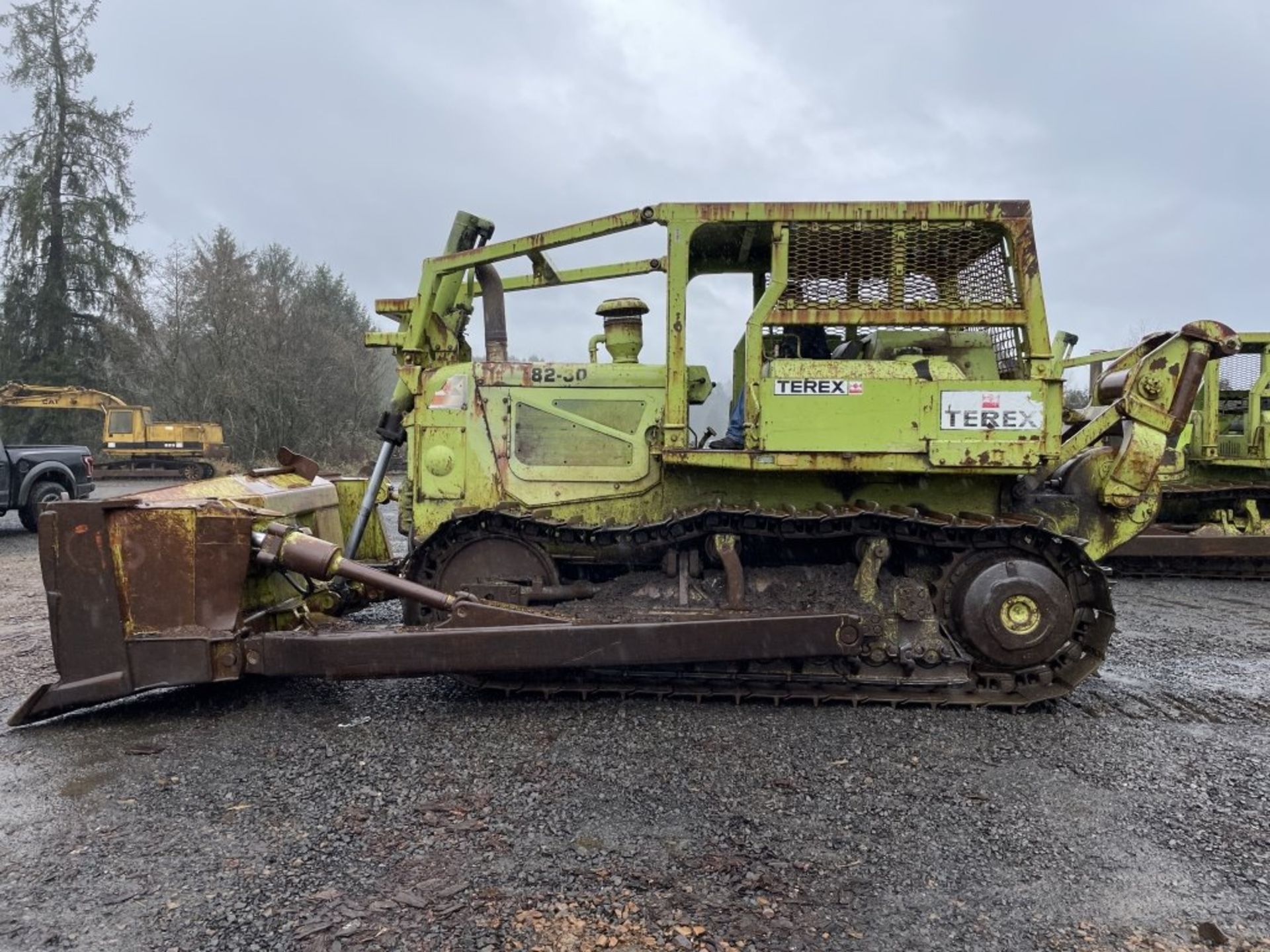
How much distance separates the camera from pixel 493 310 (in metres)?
5.50

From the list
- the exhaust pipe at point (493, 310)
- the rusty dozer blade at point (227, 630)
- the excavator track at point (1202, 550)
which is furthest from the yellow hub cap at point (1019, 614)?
the excavator track at point (1202, 550)

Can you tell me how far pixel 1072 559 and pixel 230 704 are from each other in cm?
465

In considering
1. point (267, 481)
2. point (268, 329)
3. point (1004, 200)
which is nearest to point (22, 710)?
point (267, 481)

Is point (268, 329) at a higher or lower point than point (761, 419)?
higher

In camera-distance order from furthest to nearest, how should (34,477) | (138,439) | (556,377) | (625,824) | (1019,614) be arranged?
1. (138,439)
2. (34,477)
3. (556,377)
4. (1019,614)
5. (625,824)

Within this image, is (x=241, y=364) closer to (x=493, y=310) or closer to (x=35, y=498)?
(x=35, y=498)

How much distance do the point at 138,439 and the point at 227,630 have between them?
2589cm

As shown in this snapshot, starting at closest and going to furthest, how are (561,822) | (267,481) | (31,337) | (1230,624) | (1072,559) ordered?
(561,822) < (1072,559) < (267,481) < (1230,624) < (31,337)

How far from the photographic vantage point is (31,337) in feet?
93.0

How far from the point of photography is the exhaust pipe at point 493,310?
545cm

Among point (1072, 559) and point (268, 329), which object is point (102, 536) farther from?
point (268, 329)

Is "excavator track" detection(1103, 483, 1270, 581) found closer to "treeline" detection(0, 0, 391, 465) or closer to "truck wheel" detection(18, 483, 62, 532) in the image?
"truck wheel" detection(18, 483, 62, 532)

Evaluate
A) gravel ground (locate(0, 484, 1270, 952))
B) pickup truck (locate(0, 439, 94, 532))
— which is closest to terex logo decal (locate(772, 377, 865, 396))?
gravel ground (locate(0, 484, 1270, 952))

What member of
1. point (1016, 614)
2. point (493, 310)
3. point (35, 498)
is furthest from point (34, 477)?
point (1016, 614)
